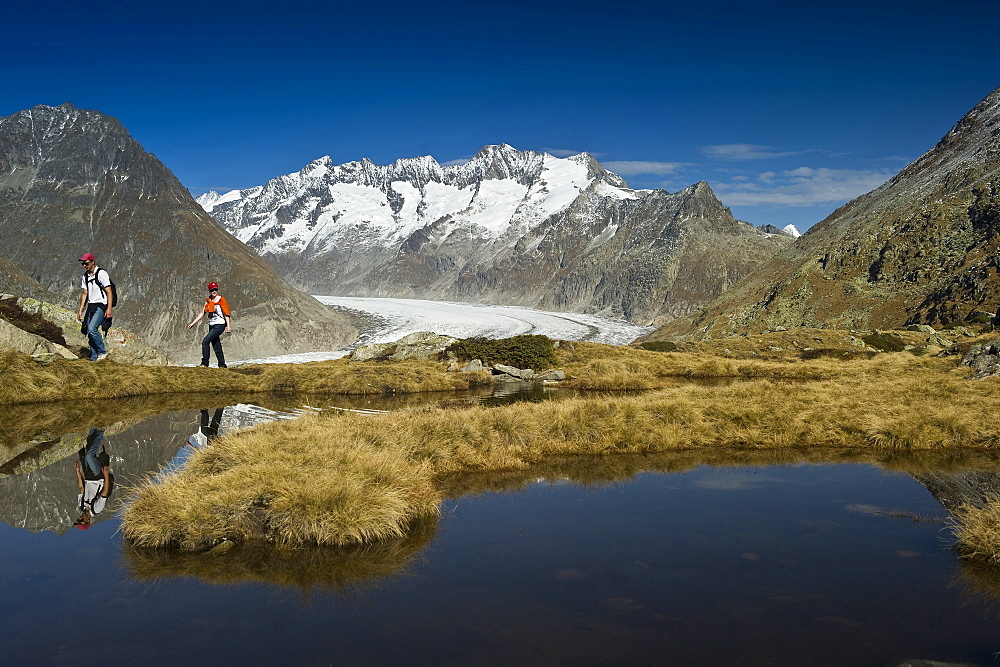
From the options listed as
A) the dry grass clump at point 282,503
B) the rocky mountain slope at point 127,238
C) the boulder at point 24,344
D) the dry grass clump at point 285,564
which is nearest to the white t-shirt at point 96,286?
the boulder at point 24,344

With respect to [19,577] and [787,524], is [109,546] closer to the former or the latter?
[19,577]

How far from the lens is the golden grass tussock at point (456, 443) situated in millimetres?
11180

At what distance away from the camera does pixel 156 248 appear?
424ft

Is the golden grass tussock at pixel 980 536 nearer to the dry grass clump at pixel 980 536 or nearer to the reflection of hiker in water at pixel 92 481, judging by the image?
the dry grass clump at pixel 980 536

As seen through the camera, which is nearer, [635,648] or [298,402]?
[635,648]

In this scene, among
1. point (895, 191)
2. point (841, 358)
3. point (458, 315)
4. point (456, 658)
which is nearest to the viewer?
point (456, 658)

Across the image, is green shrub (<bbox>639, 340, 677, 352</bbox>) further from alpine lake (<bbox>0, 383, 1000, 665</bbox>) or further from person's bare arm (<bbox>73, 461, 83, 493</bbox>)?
person's bare arm (<bbox>73, 461, 83, 493</bbox>)

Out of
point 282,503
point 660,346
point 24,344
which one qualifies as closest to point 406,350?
point 24,344

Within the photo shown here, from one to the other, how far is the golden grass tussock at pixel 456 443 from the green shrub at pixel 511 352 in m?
15.6

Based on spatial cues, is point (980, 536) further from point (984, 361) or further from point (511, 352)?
point (511, 352)

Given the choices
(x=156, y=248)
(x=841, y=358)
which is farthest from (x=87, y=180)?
(x=841, y=358)

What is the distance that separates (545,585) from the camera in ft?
31.4

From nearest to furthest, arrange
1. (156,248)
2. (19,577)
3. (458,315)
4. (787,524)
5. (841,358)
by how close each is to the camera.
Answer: (19,577), (787,524), (841,358), (156,248), (458,315)

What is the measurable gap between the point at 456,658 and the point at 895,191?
528 ft
